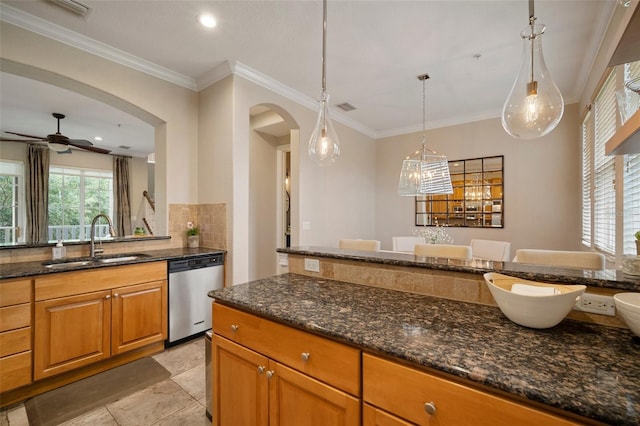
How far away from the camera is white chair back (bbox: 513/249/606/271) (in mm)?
1905

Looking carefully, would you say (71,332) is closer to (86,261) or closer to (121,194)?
(86,261)

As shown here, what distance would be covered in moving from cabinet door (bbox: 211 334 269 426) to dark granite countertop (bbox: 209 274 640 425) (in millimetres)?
227

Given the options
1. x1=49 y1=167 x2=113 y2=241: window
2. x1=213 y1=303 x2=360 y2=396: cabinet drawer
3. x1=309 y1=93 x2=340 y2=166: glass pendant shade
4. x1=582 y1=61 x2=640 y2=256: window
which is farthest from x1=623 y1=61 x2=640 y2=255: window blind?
x1=49 y1=167 x2=113 y2=241: window

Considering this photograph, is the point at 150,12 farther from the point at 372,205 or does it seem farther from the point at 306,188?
the point at 372,205

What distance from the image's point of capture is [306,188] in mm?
3756

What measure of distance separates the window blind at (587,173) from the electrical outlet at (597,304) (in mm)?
2832

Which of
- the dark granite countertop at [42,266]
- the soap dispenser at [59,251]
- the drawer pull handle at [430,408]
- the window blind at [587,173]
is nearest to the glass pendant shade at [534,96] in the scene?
the drawer pull handle at [430,408]

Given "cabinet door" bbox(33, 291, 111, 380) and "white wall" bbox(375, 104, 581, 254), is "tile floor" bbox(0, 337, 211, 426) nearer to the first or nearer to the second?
"cabinet door" bbox(33, 291, 111, 380)

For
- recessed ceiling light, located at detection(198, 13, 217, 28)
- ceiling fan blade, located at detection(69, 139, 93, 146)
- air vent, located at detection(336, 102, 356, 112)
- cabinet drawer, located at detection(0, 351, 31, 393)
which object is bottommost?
cabinet drawer, located at detection(0, 351, 31, 393)

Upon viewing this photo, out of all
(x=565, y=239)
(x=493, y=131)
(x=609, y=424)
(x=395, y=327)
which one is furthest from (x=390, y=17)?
(x=565, y=239)

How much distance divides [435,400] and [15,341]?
2602 millimetres

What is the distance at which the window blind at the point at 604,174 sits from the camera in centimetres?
225

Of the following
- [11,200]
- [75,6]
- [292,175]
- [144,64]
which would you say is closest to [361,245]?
[292,175]

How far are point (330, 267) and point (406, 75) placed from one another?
257cm
